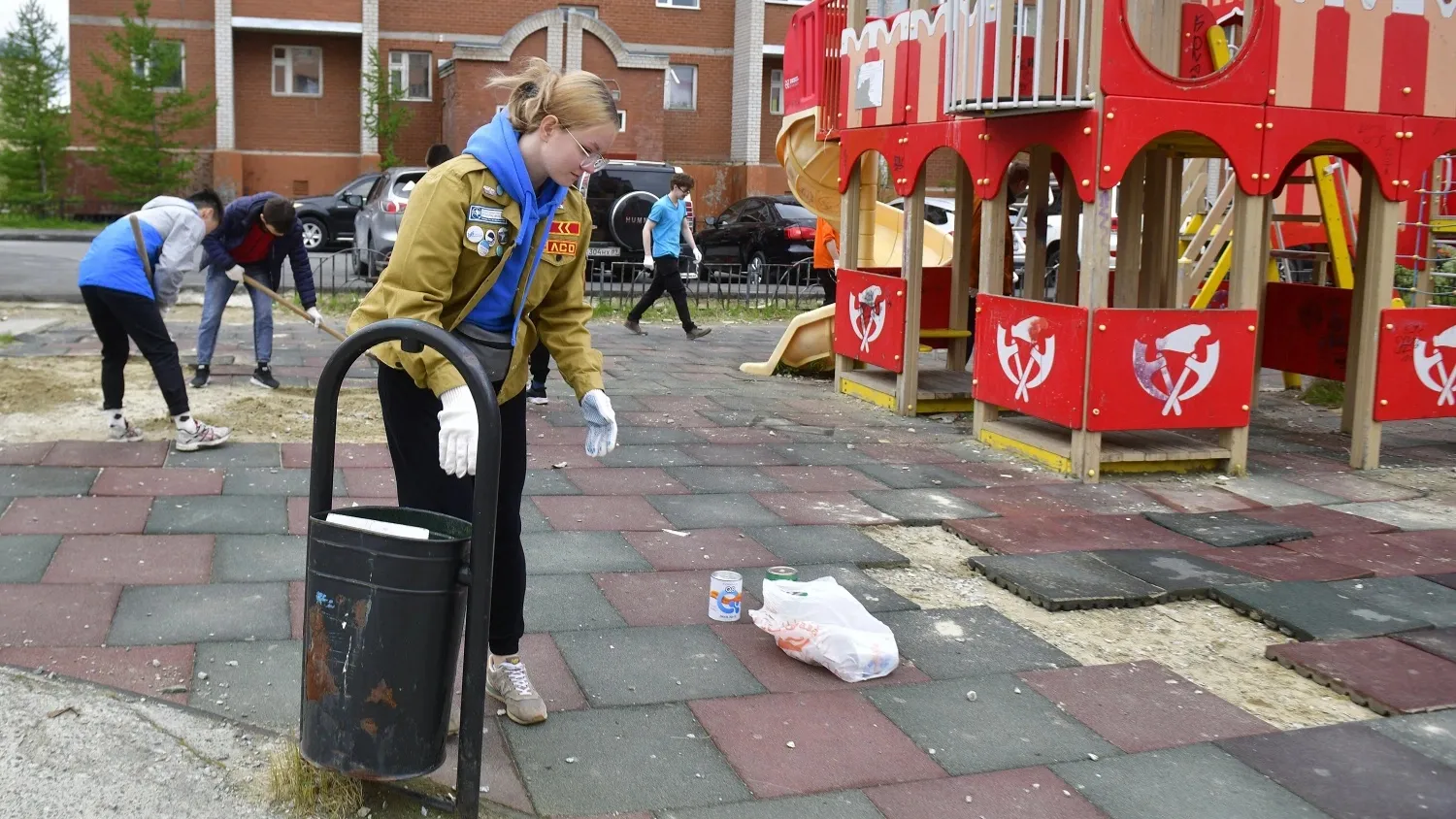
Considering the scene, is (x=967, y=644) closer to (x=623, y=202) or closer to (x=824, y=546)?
(x=824, y=546)

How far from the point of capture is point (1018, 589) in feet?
17.5

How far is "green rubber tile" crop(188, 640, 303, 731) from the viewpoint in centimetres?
380

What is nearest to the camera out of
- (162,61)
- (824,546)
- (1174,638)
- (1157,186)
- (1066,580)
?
(1174,638)

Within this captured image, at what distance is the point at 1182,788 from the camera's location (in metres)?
3.60

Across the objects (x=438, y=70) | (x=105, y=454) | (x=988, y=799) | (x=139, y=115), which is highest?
(x=438, y=70)

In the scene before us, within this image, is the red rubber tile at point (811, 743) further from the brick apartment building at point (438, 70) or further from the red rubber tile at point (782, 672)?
the brick apartment building at point (438, 70)

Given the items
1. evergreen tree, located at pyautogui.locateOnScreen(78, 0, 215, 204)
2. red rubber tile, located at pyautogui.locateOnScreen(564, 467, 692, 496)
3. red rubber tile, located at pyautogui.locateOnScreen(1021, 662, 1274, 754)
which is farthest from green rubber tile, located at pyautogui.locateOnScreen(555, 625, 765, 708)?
evergreen tree, located at pyautogui.locateOnScreen(78, 0, 215, 204)

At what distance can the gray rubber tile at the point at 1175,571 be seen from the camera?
5.38 m

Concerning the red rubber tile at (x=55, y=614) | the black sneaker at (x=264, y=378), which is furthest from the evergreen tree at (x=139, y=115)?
the red rubber tile at (x=55, y=614)

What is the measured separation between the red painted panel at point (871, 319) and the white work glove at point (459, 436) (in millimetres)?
6881

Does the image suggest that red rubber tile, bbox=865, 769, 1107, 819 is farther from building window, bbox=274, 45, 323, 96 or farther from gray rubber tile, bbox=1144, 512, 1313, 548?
building window, bbox=274, 45, 323, 96

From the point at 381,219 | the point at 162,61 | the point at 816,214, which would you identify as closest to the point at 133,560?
the point at 816,214

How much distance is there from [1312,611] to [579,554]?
291cm

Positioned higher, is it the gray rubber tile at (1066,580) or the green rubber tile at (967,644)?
the gray rubber tile at (1066,580)
